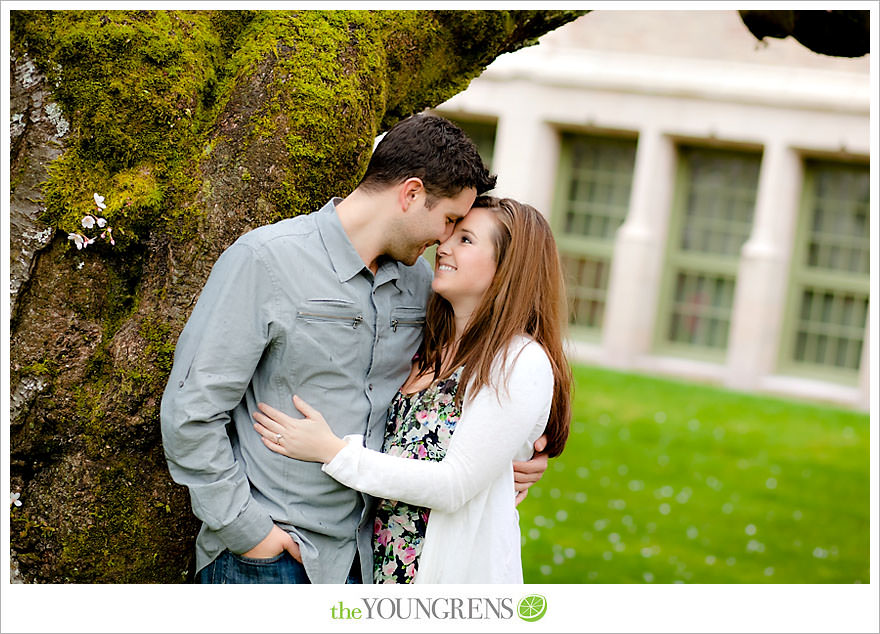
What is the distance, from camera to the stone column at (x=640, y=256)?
14.4m

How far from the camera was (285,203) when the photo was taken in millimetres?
2848

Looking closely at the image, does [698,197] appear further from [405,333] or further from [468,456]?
[468,456]

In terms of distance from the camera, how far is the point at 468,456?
2.57 m

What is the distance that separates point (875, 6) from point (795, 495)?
19.2ft

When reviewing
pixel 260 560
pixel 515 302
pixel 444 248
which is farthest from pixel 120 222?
pixel 515 302

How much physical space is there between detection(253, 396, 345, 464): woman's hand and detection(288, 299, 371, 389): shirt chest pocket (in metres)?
0.09

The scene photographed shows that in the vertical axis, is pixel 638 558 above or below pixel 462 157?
below

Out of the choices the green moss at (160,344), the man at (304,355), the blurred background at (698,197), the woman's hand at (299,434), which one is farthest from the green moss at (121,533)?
the blurred background at (698,197)

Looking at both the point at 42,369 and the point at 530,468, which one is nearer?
the point at 42,369

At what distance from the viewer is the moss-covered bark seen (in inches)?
108

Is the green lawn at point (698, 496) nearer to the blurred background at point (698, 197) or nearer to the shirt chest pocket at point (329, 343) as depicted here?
the blurred background at point (698, 197)

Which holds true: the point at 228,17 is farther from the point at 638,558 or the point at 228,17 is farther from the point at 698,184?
the point at 698,184

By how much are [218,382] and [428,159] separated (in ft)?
2.59

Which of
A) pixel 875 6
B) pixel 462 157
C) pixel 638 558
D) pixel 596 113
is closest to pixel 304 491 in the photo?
pixel 462 157
